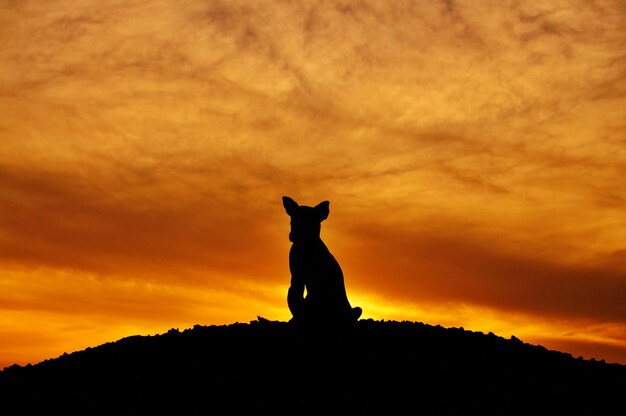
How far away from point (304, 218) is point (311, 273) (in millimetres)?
1666

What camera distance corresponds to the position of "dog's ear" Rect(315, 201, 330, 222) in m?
22.8

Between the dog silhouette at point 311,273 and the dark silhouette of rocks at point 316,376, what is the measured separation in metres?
0.71

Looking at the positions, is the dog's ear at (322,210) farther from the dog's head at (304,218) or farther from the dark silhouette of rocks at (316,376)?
the dark silhouette of rocks at (316,376)

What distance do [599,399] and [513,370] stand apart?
2.47 meters

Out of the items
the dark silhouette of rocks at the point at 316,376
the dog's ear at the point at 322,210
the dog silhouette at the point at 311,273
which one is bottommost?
the dark silhouette of rocks at the point at 316,376

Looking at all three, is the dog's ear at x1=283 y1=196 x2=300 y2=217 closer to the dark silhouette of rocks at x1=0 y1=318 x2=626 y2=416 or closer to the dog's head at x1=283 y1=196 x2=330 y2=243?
the dog's head at x1=283 y1=196 x2=330 y2=243

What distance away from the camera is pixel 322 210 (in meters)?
22.8

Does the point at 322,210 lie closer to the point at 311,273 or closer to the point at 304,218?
the point at 304,218

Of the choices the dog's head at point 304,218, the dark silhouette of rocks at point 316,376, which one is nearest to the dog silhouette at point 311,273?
the dog's head at point 304,218

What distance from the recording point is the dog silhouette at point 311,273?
2244 cm

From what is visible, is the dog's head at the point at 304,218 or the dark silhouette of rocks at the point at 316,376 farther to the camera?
the dog's head at the point at 304,218

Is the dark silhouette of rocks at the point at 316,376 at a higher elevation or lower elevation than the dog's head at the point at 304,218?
lower

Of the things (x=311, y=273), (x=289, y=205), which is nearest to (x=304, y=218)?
(x=289, y=205)

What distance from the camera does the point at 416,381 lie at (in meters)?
20.7
